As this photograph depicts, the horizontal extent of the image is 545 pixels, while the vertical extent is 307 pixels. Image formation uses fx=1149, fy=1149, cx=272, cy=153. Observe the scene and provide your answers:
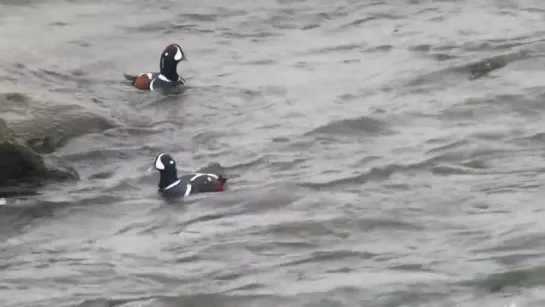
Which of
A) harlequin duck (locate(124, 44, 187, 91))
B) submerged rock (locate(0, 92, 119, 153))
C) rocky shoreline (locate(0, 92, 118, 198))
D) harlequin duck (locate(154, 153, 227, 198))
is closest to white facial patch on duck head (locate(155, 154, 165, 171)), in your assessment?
harlequin duck (locate(154, 153, 227, 198))

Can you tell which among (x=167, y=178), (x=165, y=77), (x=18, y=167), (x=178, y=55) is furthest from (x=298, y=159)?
(x=178, y=55)

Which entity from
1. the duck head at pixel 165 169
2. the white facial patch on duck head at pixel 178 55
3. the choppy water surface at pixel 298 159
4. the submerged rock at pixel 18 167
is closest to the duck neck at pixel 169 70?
the white facial patch on duck head at pixel 178 55

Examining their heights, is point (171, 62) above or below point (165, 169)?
below

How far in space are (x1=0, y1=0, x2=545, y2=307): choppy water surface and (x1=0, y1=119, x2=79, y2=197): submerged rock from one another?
191 millimetres

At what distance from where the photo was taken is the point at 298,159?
1128 centimetres

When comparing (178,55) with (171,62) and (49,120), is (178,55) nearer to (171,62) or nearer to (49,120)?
(171,62)

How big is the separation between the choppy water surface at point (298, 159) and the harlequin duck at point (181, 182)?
0.14 meters

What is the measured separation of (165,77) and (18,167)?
448 cm

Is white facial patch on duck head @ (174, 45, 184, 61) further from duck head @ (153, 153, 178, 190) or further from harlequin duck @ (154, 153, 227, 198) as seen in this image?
harlequin duck @ (154, 153, 227, 198)

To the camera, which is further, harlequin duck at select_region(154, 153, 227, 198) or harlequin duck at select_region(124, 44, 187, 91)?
harlequin duck at select_region(124, 44, 187, 91)

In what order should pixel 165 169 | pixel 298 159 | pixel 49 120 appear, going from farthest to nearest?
pixel 49 120 < pixel 298 159 < pixel 165 169

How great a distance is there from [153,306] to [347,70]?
7.63 meters

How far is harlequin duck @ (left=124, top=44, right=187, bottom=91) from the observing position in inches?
575

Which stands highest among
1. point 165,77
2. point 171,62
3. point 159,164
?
point 159,164
